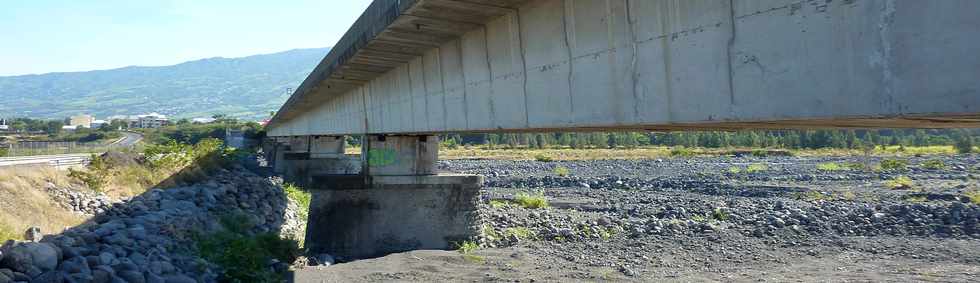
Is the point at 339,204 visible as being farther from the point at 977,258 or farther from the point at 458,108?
the point at 977,258

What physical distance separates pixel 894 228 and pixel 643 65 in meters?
20.2

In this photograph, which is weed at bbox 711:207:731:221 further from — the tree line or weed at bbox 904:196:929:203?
the tree line

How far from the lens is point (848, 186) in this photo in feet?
134

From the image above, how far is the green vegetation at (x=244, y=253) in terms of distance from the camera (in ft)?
44.2

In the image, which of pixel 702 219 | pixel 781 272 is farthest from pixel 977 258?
pixel 702 219

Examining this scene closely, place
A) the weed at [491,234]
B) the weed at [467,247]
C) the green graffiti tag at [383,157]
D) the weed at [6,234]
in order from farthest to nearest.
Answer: the weed at [491,234], the green graffiti tag at [383,157], the weed at [467,247], the weed at [6,234]

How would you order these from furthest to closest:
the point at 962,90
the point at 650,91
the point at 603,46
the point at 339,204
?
the point at 339,204
the point at 603,46
the point at 650,91
the point at 962,90

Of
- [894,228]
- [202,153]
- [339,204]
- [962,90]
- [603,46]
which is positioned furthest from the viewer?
[202,153]

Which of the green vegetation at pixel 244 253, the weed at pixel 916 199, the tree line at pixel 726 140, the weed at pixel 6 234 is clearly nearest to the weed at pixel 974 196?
the weed at pixel 916 199

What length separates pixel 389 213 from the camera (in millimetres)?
16891

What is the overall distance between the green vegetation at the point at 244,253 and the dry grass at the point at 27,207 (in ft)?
10.1

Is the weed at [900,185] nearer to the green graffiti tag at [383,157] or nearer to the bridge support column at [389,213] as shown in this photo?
the bridge support column at [389,213]

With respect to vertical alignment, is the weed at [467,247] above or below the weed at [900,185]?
above

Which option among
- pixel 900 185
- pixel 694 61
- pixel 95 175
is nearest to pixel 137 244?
pixel 95 175
